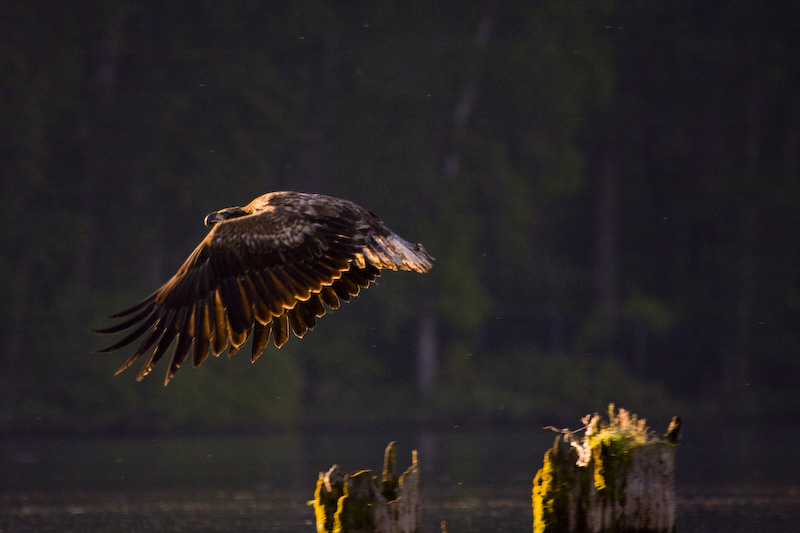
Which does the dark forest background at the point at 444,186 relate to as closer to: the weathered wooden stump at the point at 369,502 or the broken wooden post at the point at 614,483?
the broken wooden post at the point at 614,483

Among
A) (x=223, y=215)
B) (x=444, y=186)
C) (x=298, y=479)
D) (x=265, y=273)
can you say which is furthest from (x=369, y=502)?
(x=444, y=186)

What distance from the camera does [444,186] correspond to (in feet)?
117

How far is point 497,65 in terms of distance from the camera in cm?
3734

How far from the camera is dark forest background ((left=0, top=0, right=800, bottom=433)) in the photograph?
109 feet

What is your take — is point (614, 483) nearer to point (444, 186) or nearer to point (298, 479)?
point (298, 479)

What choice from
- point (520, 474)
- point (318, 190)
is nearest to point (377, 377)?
point (318, 190)

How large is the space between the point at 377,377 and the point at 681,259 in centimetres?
932

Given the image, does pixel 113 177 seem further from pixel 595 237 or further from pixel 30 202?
pixel 595 237

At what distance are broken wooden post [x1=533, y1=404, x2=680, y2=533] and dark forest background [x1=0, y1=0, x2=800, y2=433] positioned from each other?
74.5ft

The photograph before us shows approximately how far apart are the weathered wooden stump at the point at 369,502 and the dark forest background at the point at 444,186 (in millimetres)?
22966

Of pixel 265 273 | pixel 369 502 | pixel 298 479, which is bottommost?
pixel 298 479

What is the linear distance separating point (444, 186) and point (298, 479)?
1695 cm

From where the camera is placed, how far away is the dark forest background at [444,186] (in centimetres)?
3322

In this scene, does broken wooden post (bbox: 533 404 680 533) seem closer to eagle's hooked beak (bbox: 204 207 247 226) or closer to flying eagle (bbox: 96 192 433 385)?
flying eagle (bbox: 96 192 433 385)
